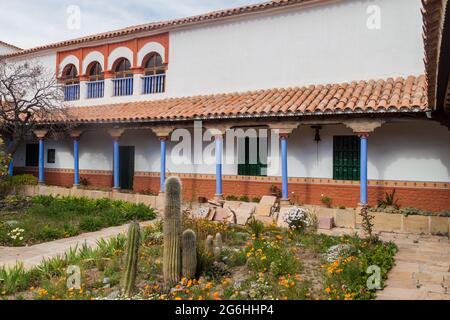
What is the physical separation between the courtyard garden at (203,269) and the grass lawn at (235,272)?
0.05 ft

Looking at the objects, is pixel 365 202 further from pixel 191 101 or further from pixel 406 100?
pixel 191 101

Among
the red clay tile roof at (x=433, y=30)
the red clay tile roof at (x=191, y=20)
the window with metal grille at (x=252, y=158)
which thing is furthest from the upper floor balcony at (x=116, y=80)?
the red clay tile roof at (x=433, y=30)

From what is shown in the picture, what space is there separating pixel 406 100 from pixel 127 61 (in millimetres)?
12070

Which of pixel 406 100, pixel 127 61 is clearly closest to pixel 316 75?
pixel 406 100

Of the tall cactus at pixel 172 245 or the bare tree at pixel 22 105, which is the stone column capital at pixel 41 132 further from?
the tall cactus at pixel 172 245

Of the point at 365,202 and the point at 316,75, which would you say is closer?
the point at 365,202

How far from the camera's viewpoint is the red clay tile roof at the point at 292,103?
1023cm

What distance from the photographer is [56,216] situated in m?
11.5

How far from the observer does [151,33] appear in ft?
53.8

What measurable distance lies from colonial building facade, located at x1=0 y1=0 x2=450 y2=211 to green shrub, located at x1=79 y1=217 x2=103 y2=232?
3772 millimetres

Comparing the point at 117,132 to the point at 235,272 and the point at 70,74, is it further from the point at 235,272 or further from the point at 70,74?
the point at 235,272

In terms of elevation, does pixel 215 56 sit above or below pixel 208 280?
above

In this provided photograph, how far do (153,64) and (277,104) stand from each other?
23.5 ft

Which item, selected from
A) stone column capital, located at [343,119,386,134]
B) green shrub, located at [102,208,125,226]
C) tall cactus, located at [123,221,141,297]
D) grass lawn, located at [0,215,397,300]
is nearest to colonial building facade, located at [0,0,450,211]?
Result: stone column capital, located at [343,119,386,134]
